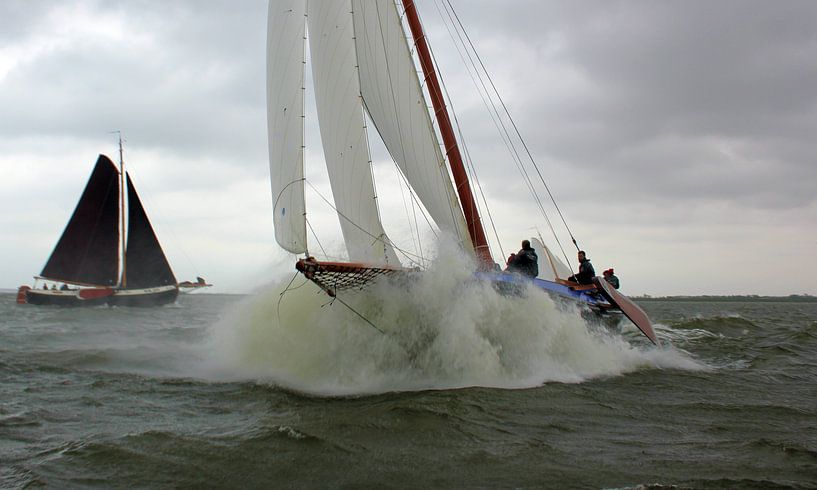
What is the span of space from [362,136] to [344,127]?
425 millimetres

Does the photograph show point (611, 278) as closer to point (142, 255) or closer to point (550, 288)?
point (550, 288)

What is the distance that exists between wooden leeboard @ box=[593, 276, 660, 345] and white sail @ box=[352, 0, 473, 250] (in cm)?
387

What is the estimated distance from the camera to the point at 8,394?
858cm

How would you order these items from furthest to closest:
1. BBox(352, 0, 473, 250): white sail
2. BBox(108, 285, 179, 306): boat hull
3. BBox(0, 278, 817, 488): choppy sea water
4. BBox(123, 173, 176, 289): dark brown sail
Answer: BBox(108, 285, 179, 306): boat hull
BBox(123, 173, 176, 289): dark brown sail
BBox(352, 0, 473, 250): white sail
BBox(0, 278, 817, 488): choppy sea water

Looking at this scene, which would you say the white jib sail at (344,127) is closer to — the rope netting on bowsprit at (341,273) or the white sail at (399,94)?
the white sail at (399,94)

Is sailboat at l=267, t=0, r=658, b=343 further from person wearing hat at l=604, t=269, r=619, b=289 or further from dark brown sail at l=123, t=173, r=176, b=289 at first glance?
dark brown sail at l=123, t=173, r=176, b=289

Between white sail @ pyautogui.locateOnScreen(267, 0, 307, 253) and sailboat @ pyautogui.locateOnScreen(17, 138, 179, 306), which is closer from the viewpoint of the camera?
white sail @ pyautogui.locateOnScreen(267, 0, 307, 253)

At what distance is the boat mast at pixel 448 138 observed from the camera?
13.9m

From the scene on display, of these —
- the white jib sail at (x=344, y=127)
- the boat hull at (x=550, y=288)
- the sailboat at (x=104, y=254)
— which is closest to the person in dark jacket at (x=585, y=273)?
the boat hull at (x=550, y=288)

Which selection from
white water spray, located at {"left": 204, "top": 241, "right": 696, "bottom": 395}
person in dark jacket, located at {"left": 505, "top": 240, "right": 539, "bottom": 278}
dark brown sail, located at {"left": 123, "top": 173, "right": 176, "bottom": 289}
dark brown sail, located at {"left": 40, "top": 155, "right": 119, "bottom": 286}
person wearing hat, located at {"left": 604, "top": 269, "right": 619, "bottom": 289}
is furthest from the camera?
dark brown sail, located at {"left": 123, "top": 173, "right": 176, "bottom": 289}

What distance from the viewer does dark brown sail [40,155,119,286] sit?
128ft

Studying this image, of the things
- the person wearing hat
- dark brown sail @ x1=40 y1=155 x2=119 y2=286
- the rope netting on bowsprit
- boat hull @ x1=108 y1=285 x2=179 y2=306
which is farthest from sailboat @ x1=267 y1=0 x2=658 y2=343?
boat hull @ x1=108 y1=285 x2=179 y2=306

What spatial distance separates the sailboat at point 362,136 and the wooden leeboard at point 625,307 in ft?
0.13

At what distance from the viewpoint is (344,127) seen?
11.6 metres
